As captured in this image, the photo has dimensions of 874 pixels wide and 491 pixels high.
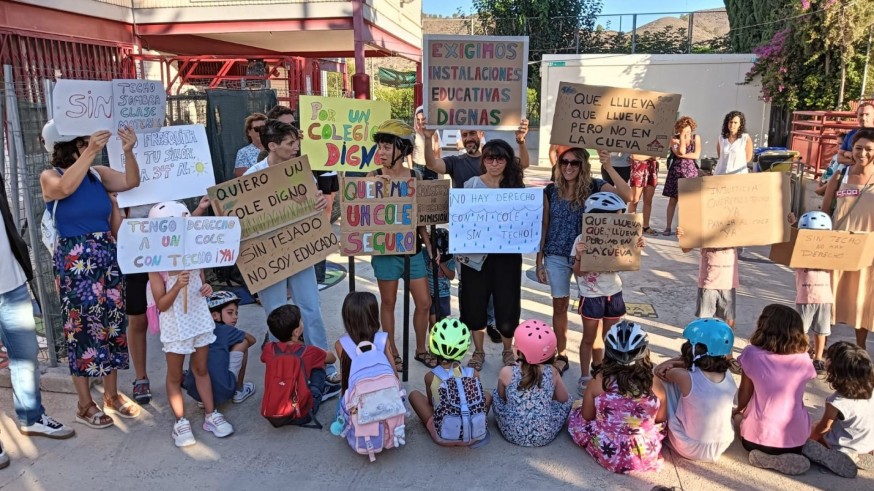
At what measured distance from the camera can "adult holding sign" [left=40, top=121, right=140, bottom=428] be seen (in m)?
3.92

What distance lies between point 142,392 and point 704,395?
381cm

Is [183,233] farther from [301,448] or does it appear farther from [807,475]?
[807,475]

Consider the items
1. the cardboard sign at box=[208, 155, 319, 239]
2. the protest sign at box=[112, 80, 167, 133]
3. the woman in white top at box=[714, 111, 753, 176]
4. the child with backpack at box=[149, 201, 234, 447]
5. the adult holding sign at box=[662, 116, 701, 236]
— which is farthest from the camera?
the adult holding sign at box=[662, 116, 701, 236]

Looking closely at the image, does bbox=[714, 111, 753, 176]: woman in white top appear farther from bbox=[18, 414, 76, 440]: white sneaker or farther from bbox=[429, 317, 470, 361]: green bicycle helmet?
bbox=[18, 414, 76, 440]: white sneaker

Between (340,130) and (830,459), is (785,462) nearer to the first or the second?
(830,459)

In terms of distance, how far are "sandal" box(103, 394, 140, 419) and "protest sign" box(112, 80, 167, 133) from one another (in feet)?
6.11

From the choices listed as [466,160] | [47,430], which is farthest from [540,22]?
[47,430]

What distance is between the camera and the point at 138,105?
4312 millimetres

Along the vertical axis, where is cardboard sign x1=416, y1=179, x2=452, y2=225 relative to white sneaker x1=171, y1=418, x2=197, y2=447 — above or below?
above

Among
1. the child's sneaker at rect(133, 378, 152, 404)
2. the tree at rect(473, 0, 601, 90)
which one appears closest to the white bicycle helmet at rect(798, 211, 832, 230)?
the child's sneaker at rect(133, 378, 152, 404)

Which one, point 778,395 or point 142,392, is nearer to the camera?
point 778,395

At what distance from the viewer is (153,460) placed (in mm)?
3998

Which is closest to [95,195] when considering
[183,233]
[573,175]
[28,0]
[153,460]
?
[183,233]

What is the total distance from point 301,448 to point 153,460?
0.89 m
